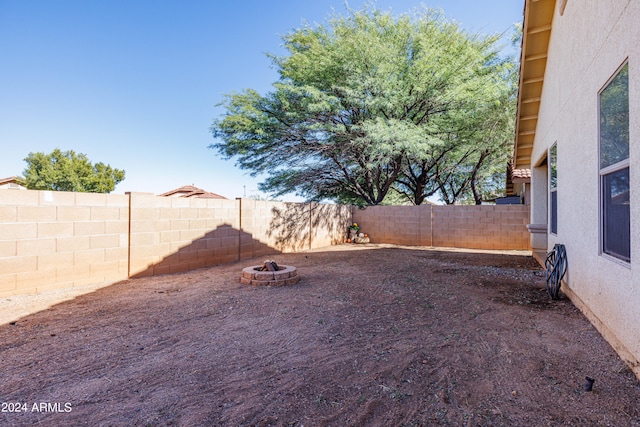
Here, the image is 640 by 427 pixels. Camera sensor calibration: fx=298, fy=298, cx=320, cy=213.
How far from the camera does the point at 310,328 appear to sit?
345 cm

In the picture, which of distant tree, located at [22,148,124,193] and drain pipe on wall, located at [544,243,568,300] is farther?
distant tree, located at [22,148,124,193]

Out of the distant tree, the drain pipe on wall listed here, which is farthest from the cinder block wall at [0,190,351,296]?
the distant tree

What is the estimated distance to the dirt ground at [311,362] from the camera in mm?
1907

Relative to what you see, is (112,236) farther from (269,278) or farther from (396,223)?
(396,223)

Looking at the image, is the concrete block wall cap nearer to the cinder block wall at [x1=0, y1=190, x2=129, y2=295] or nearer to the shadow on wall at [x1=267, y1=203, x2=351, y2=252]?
the shadow on wall at [x1=267, y1=203, x2=351, y2=252]

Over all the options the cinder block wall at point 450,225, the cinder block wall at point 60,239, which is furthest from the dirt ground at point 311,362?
the cinder block wall at point 450,225

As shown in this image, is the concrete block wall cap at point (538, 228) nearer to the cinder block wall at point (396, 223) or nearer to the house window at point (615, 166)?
the cinder block wall at point (396, 223)

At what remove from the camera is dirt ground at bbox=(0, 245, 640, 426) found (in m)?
1.91

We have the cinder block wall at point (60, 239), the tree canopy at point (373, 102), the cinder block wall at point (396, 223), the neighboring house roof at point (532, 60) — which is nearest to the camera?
the cinder block wall at point (60, 239)

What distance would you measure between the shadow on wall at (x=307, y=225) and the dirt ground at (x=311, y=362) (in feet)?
17.3

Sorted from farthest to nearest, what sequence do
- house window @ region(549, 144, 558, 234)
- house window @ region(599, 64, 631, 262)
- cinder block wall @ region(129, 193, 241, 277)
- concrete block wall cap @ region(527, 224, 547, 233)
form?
1. concrete block wall cap @ region(527, 224, 547, 233)
2. cinder block wall @ region(129, 193, 241, 277)
3. house window @ region(549, 144, 558, 234)
4. house window @ region(599, 64, 631, 262)

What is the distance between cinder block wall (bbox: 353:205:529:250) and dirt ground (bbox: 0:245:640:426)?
257 inches

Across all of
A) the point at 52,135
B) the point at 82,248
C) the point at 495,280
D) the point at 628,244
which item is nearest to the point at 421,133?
the point at 495,280

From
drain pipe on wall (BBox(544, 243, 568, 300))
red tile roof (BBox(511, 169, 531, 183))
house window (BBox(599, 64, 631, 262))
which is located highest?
red tile roof (BBox(511, 169, 531, 183))
